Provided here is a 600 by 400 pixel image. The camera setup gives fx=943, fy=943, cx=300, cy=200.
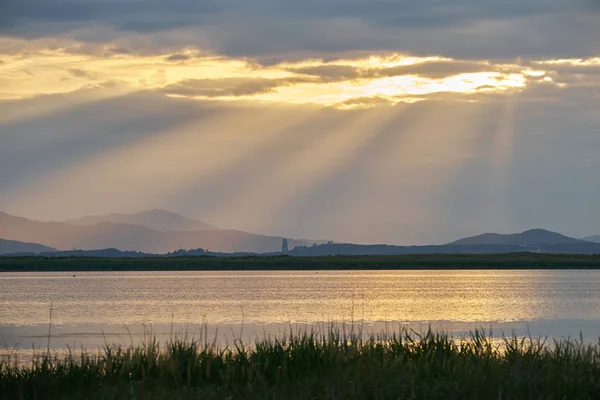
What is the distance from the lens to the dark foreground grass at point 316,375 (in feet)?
53.3

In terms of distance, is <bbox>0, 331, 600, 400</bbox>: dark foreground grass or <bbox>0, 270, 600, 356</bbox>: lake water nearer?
Result: <bbox>0, 331, 600, 400</bbox>: dark foreground grass

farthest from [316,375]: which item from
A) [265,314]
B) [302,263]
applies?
[302,263]

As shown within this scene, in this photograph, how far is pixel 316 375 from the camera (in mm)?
17750

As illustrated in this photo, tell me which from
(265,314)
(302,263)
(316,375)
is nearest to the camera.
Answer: (316,375)

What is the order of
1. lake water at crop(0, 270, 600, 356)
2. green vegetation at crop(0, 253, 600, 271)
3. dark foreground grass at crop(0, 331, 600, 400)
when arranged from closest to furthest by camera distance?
dark foreground grass at crop(0, 331, 600, 400) → lake water at crop(0, 270, 600, 356) → green vegetation at crop(0, 253, 600, 271)

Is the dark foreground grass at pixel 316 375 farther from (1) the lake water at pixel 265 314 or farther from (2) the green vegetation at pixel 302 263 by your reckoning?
(2) the green vegetation at pixel 302 263

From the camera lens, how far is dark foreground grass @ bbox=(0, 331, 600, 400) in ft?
53.3

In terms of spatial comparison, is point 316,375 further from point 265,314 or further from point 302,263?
point 302,263

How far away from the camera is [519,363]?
60.8 ft

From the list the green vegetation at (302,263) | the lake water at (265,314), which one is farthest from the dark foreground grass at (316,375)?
the green vegetation at (302,263)

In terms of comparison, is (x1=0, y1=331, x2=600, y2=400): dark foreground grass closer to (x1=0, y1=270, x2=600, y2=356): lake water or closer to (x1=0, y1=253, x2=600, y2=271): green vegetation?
(x1=0, y1=270, x2=600, y2=356): lake water

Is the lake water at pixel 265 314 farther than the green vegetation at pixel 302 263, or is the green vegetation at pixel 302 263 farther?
the green vegetation at pixel 302 263

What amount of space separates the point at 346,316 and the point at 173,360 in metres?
29.7

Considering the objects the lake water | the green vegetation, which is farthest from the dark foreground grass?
the green vegetation
